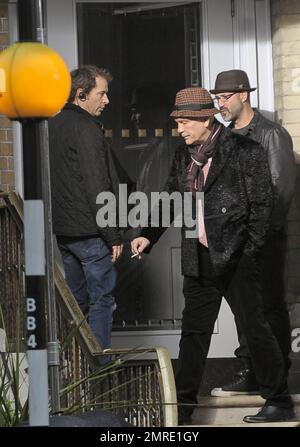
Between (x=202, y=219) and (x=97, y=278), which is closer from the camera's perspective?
(x=202, y=219)

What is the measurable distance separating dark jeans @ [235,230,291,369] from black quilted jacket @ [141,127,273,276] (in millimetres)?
597

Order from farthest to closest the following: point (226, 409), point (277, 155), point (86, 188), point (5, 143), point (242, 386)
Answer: point (5, 143) → point (242, 386) → point (226, 409) → point (277, 155) → point (86, 188)

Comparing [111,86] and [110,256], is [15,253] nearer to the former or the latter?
[110,256]

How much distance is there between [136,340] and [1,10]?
2.36 m

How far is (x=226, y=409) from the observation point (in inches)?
349

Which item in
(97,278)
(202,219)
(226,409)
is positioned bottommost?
(226,409)

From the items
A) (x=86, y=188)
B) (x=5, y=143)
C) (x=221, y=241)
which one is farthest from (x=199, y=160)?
(x=5, y=143)

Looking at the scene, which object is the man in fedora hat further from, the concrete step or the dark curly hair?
the dark curly hair

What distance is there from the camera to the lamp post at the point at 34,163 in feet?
16.3

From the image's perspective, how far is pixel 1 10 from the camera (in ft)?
30.5

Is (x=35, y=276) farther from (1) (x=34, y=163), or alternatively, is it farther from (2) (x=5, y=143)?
(2) (x=5, y=143)

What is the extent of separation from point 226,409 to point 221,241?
1.27m

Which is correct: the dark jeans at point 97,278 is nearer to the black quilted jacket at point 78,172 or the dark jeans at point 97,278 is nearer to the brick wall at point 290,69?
the black quilted jacket at point 78,172

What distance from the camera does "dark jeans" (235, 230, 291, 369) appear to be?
28.9 ft
